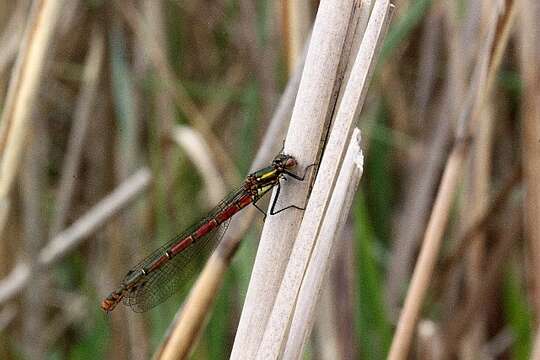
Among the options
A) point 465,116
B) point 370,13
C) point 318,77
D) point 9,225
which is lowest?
point 318,77

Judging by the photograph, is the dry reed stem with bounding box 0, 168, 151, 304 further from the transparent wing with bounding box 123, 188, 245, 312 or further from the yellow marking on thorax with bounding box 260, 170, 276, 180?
the yellow marking on thorax with bounding box 260, 170, 276, 180

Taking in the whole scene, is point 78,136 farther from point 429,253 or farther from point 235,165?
point 429,253

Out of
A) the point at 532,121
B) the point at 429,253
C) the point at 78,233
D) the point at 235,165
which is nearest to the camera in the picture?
the point at 429,253

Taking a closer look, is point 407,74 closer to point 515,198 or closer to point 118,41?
point 515,198

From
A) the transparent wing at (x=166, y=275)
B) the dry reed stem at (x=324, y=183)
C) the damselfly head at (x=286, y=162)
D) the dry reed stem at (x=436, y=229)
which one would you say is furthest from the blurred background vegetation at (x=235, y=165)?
the dry reed stem at (x=324, y=183)

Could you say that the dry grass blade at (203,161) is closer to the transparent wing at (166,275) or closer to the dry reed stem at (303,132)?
the transparent wing at (166,275)

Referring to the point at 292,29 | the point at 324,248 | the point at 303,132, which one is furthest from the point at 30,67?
the point at 324,248

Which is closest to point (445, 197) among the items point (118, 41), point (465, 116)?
point (465, 116)
